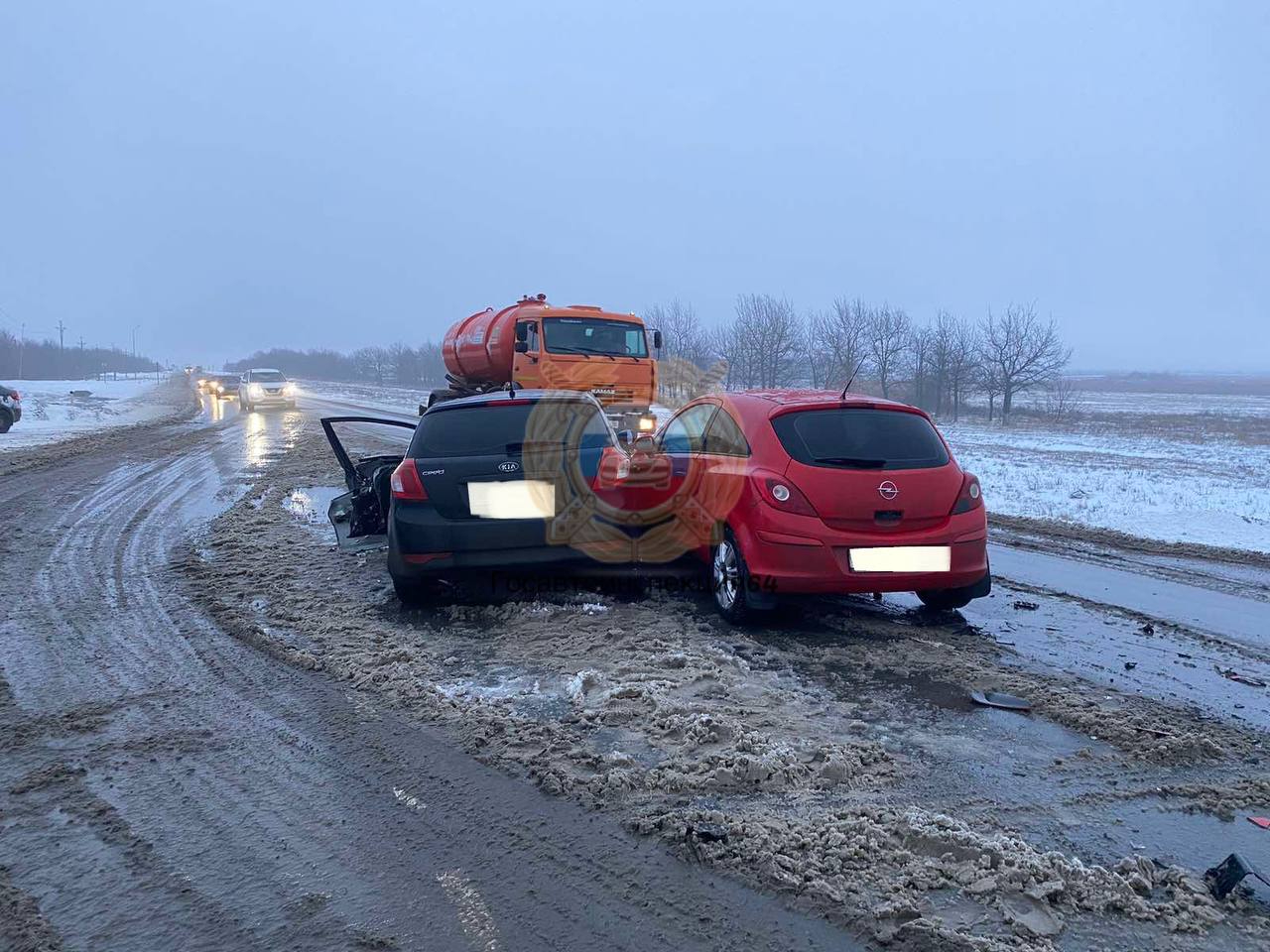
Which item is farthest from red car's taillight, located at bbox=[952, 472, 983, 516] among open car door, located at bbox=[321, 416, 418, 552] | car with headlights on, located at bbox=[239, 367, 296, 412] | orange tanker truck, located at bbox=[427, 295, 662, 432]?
car with headlights on, located at bbox=[239, 367, 296, 412]

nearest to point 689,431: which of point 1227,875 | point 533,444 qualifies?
point 533,444

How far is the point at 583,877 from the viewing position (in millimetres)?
3064

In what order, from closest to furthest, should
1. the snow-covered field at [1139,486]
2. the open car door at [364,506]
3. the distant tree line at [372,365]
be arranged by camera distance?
the open car door at [364,506], the snow-covered field at [1139,486], the distant tree line at [372,365]

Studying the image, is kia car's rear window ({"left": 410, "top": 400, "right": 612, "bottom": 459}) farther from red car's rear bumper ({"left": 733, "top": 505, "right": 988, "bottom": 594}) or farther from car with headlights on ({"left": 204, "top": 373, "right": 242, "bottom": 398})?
car with headlights on ({"left": 204, "top": 373, "right": 242, "bottom": 398})

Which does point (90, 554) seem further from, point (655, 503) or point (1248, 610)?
point (1248, 610)

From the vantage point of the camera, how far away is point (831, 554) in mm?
5418

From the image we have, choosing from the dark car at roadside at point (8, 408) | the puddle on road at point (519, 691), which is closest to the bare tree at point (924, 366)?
the dark car at roadside at point (8, 408)

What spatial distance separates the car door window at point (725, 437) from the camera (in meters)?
6.09

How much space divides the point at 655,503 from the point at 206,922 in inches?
166

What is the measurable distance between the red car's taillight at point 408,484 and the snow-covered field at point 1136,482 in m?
7.99

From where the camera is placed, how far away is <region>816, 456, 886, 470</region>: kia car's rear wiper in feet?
18.3

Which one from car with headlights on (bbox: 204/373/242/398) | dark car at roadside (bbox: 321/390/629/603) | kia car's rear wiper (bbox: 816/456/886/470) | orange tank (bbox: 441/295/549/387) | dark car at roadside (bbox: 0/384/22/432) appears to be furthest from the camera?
car with headlights on (bbox: 204/373/242/398)

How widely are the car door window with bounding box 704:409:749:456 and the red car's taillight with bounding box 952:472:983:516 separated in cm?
135

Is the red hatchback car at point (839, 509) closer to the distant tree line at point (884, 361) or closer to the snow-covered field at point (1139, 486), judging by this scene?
the snow-covered field at point (1139, 486)
